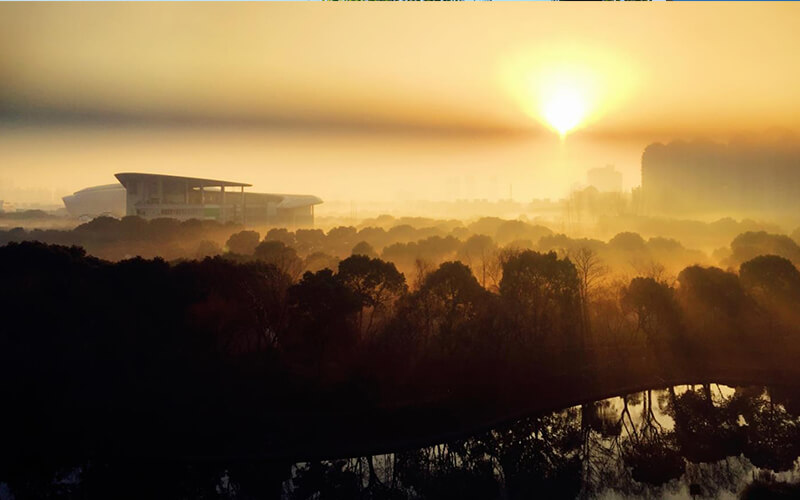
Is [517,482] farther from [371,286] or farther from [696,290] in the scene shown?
[696,290]

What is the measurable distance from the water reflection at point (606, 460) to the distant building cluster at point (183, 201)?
45.5ft

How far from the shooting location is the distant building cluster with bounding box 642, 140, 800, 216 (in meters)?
21.2

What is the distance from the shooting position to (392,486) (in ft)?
20.7

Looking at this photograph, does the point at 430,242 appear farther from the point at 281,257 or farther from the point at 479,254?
the point at 281,257

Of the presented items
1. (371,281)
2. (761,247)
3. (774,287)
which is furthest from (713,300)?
(371,281)

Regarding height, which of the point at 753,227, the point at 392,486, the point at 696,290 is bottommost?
the point at 392,486

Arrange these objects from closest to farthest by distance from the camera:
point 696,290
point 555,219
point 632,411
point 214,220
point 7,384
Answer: point 7,384, point 632,411, point 696,290, point 214,220, point 555,219

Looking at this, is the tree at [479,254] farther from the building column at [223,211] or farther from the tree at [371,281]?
the building column at [223,211]

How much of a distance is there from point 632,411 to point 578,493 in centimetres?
289

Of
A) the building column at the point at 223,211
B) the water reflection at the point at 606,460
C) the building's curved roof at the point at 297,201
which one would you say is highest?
the building's curved roof at the point at 297,201

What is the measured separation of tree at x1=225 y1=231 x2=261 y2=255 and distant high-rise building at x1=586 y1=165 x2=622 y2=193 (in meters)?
14.4

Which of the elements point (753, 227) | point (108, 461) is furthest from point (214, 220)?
point (753, 227)

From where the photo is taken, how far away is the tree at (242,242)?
16.5 metres

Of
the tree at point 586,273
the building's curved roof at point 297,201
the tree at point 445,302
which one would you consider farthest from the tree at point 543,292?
the building's curved roof at point 297,201
